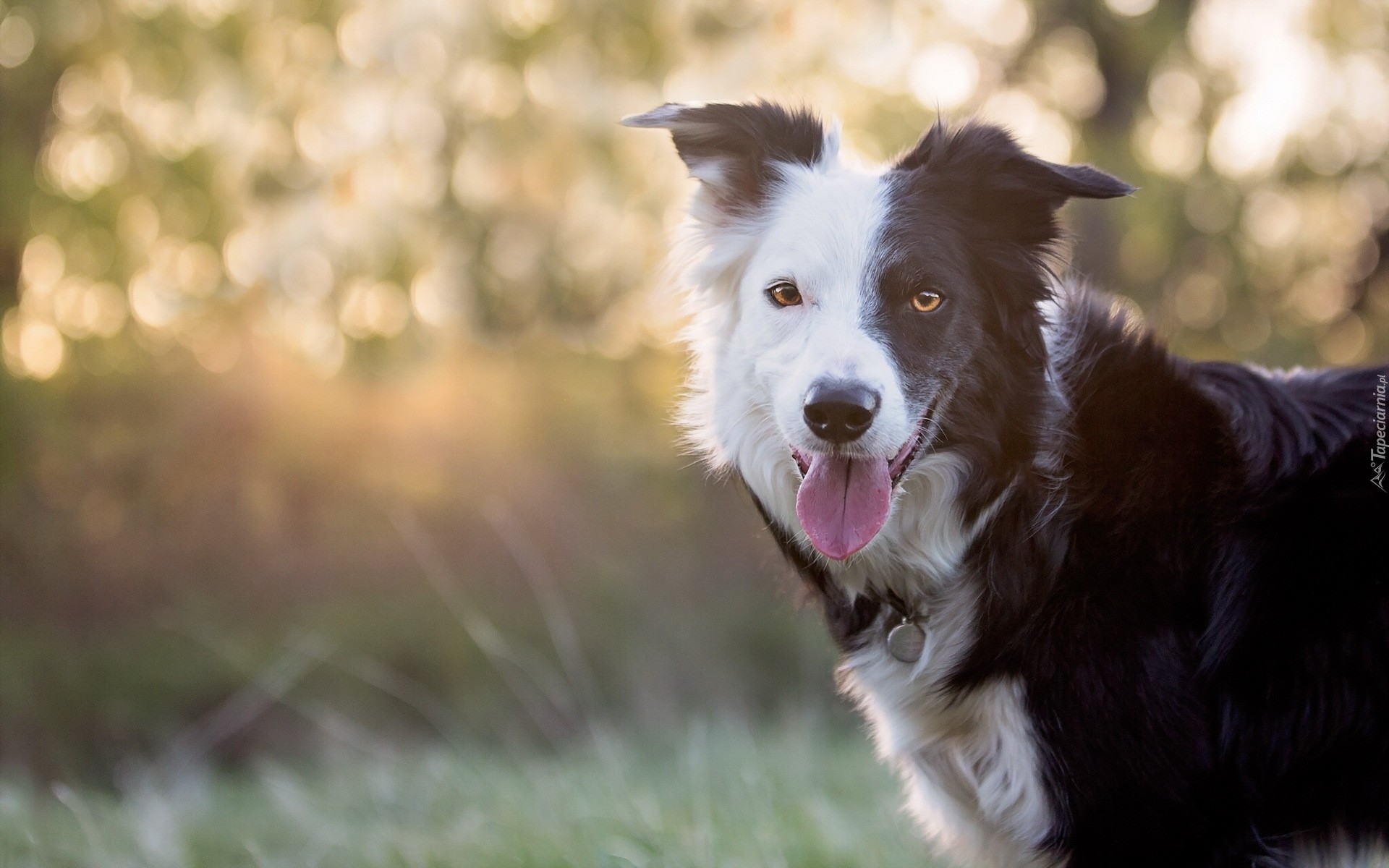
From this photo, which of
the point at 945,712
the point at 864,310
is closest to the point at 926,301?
the point at 864,310

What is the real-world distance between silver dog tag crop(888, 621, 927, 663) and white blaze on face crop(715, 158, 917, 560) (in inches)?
12.9

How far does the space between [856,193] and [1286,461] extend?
1369 mm

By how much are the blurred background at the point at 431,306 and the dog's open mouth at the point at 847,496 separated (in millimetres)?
5352

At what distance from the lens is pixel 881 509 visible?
2957 millimetres

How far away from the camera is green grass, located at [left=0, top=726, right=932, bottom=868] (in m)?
3.90

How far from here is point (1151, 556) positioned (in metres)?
2.83

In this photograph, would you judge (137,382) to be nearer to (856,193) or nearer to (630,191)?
(630,191)

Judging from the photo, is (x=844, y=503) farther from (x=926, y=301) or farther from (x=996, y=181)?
(x=996, y=181)

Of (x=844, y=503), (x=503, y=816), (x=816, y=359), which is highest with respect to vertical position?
(x=816, y=359)

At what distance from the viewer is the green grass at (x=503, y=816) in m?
3.90

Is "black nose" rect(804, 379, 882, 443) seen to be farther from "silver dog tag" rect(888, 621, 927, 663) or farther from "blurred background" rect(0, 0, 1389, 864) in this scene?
"blurred background" rect(0, 0, 1389, 864)

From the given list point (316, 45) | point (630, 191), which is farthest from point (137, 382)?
point (630, 191)

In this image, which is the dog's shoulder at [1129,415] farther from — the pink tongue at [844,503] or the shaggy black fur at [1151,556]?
the pink tongue at [844,503]

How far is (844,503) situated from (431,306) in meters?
7.90
